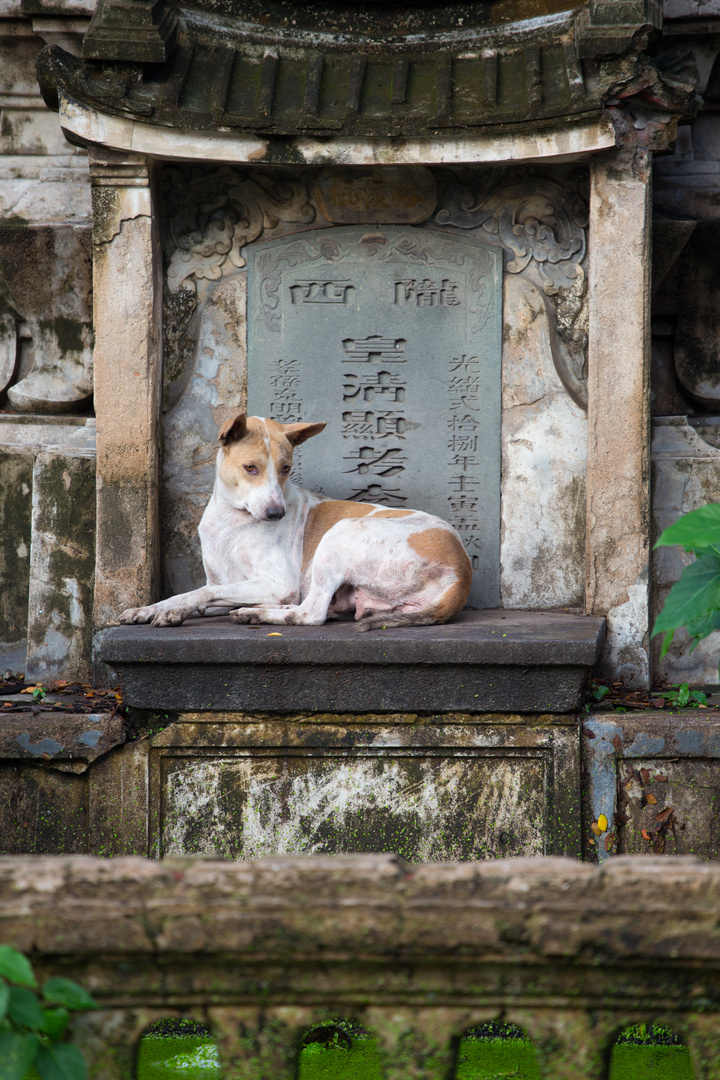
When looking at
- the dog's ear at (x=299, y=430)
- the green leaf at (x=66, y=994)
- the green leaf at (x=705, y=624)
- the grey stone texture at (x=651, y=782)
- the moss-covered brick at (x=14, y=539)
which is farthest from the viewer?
the moss-covered brick at (x=14, y=539)

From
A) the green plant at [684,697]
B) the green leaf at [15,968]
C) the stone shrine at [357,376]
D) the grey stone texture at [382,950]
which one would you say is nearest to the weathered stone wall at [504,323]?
the stone shrine at [357,376]

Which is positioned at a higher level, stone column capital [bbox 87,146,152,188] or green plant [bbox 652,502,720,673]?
stone column capital [bbox 87,146,152,188]

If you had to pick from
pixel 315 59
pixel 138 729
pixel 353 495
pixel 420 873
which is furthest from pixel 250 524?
pixel 420 873

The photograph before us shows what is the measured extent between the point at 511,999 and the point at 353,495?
3410 mm

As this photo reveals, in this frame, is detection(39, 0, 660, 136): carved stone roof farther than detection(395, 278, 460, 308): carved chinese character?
No

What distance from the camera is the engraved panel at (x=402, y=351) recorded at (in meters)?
5.12

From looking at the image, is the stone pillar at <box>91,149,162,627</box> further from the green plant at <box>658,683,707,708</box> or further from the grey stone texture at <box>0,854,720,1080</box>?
the grey stone texture at <box>0,854,720,1080</box>

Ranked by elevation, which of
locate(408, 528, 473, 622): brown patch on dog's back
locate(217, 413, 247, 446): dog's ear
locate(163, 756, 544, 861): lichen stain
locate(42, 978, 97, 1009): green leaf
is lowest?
locate(163, 756, 544, 861): lichen stain

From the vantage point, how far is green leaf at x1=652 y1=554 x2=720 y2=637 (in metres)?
2.24

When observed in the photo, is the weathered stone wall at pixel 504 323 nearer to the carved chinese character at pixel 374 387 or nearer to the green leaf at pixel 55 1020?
the carved chinese character at pixel 374 387

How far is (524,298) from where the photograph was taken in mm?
5121

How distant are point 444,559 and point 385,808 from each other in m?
1.13

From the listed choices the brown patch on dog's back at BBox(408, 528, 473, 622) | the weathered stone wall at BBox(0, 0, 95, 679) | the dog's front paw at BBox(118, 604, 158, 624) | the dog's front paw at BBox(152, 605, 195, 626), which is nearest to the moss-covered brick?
the weathered stone wall at BBox(0, 0, 95, 679)

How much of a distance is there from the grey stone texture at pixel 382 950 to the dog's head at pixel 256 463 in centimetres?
254
